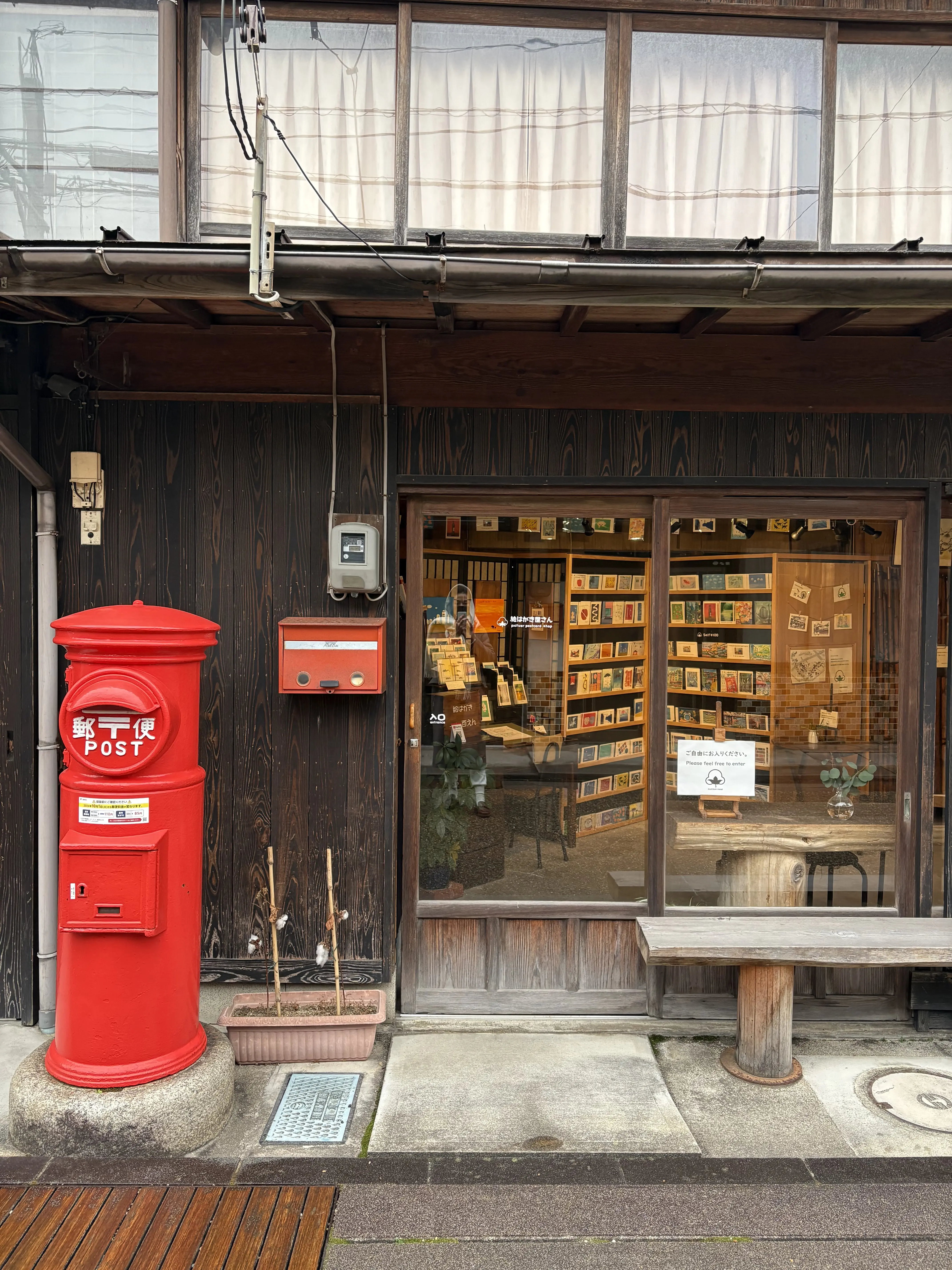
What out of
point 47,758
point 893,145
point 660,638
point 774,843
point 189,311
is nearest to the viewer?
point 189,311

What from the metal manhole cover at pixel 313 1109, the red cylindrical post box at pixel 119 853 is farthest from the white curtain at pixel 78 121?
the metal manhole cover at pixel 313 1109

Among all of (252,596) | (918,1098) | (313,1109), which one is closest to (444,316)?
(252,596)

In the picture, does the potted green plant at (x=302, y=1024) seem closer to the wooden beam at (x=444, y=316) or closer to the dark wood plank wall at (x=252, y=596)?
the dark wood plank wall at (x=252, y=596)

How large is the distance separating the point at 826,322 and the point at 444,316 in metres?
1.75

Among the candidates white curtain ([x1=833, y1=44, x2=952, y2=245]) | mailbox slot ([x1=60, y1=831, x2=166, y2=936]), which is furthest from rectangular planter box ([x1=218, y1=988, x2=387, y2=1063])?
white curtain ([x1=833, y1=44, x2=952, y2=245])

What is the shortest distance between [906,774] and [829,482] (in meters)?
1.59

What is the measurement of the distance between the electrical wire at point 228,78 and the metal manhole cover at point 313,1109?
3792 mm

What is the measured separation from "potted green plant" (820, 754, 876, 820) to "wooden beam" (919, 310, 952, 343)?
2.16 meters

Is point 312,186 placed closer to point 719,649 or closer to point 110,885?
point 719,649

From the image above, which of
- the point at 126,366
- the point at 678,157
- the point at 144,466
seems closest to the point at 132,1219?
the point at 144,466

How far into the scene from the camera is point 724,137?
404 centimetres

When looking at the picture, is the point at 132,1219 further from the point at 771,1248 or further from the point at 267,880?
the point at 771,1248

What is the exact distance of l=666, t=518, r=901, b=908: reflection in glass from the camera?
424 centimetres

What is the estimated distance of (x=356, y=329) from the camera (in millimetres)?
3996
